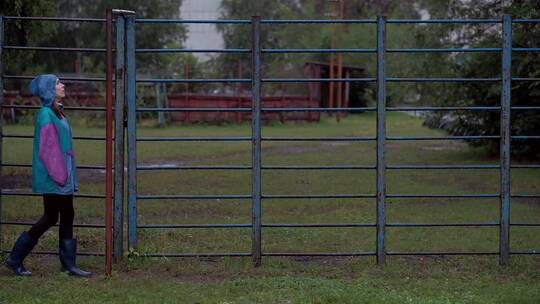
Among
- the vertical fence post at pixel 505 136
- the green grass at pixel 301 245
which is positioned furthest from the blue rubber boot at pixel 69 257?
the vertical fence post at pixel 505 136

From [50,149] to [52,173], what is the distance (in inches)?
8.3

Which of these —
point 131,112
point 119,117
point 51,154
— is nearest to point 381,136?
point 131,112

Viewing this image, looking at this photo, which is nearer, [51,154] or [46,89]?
[51,154]

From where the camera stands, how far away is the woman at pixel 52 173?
7.47m

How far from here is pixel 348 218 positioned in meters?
11.4

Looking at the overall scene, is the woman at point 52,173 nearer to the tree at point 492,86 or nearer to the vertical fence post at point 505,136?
the vertical fence post at point 505,136

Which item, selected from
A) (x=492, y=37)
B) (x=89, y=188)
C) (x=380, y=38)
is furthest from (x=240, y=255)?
(x=492, y=37)

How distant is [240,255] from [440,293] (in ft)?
6.71

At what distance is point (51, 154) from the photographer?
7461mm

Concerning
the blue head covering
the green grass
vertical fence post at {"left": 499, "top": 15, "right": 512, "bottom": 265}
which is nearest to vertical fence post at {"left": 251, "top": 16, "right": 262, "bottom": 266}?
the green grass

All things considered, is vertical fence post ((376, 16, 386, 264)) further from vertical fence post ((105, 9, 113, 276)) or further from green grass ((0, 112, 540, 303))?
vertical fence post ((105, 9, 113, 276))

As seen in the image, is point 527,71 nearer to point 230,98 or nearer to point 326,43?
point 230,98

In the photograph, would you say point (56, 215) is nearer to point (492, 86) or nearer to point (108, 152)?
point (108, 152)

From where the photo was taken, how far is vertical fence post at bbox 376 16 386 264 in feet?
27.2
